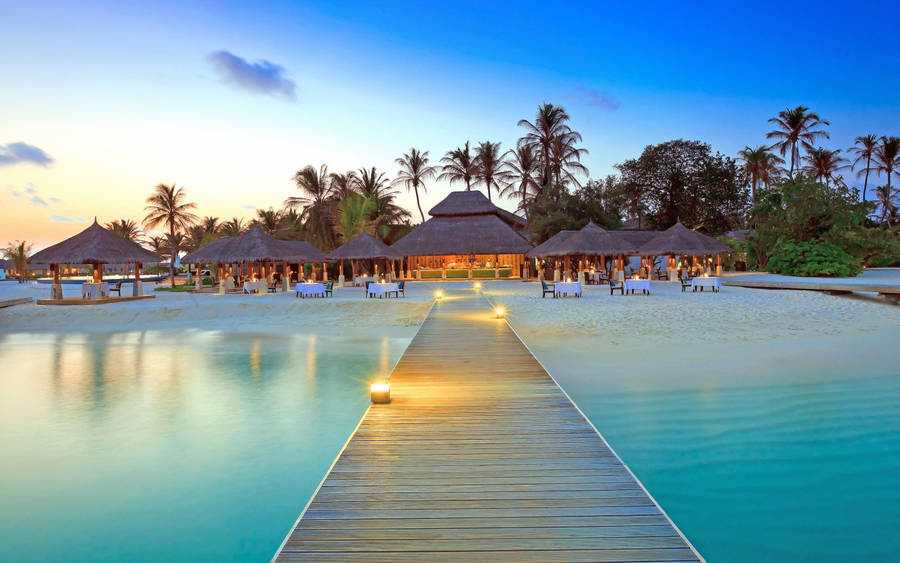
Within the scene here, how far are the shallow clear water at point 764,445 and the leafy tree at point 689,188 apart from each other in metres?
33.1

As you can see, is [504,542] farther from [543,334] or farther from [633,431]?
[543,334]

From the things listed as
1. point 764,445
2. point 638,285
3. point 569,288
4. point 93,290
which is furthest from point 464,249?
point 764,445

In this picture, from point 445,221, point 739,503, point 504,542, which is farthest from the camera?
point 445,221

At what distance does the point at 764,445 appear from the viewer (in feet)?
18.7

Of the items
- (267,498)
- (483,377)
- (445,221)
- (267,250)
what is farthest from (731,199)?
(267,498)

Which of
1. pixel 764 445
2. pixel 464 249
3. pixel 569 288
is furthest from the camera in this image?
pixel 464 249

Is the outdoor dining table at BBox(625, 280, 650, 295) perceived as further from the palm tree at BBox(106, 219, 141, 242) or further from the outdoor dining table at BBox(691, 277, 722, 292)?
the palm tree at BBox(106, 219, 141, 242)

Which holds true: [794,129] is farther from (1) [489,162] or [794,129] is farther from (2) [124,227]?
(2) [124,227]

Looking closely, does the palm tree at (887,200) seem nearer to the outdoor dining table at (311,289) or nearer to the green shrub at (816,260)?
the green shrub at (816,260)

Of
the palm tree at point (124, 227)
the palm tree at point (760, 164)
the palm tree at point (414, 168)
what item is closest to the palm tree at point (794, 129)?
the palm tree at point (760, 164)

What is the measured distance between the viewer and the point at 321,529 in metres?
3.19

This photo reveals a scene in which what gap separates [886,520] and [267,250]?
24.8 m

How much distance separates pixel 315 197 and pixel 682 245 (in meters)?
28.3

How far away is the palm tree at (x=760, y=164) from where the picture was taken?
1752 inches
